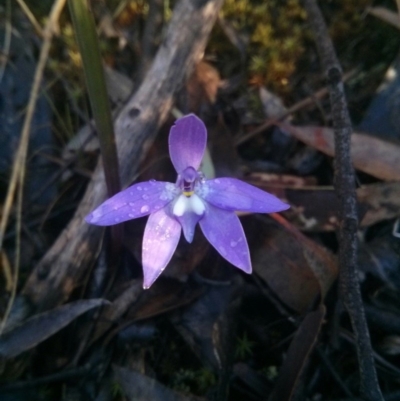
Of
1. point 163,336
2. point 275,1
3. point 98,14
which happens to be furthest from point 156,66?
point 163,336

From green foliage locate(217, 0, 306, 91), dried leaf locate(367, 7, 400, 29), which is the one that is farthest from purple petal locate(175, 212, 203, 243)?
dried leaf locate(367, 7, 400, 29)

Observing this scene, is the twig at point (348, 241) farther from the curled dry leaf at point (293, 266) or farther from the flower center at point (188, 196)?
the flower center at point (188, 196)

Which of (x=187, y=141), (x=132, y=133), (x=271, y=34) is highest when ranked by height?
(x=271, y=34)

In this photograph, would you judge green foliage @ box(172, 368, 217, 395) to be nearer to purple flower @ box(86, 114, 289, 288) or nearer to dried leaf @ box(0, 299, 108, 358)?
dried leaf @ box(0, 299, 108, 358)

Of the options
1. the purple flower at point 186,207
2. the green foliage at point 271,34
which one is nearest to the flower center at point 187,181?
the purple flower at point 186,207

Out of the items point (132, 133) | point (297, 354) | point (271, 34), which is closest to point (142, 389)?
point (297, 354)

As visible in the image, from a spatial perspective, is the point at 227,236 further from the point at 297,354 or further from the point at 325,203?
the point at 325,203

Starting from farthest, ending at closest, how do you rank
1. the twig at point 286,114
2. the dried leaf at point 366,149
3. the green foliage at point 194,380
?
the twig at point 286,114 → the dried leaf at point 366,149 → the green foliage at point 194,380
